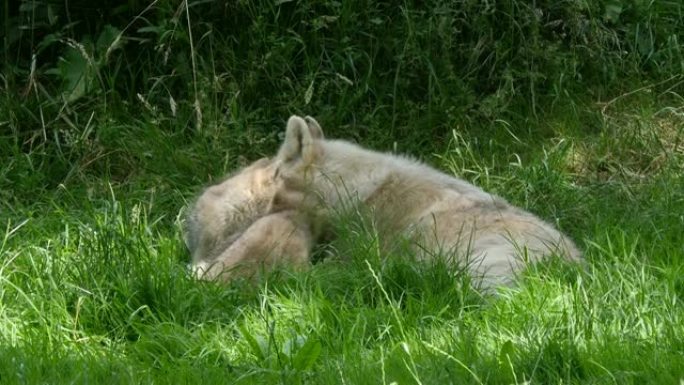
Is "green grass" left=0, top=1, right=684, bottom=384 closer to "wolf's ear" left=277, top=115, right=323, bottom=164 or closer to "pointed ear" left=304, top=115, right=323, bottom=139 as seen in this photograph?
"wolf's ear" left=277, top=115, right=323, bottom=164

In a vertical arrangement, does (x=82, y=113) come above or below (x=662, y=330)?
below

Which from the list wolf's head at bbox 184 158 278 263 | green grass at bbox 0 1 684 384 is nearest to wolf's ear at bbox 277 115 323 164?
wolf's head at bbox 184 158 278 263

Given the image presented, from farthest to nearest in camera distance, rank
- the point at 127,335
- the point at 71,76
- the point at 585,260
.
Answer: the point at 71,76 → the point at 585,260 → the point at 127,335

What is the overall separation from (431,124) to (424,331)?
379 cm

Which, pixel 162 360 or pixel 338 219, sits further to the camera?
pixel 338 219

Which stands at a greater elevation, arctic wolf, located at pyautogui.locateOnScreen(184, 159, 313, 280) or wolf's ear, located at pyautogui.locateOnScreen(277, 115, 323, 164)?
wolf's ear, located at pyautogui.locateOnScreen(277, 115, 323, 164)

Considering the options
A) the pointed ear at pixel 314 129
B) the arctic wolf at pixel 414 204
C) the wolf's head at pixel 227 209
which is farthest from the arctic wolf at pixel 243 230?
the pointed ear at pixel 314 129

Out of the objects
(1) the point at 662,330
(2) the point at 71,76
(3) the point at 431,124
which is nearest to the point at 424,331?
(1) the point at 662,330

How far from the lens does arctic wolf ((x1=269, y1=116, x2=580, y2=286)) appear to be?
632 centimetres

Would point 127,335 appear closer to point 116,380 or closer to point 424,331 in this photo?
point 116,380

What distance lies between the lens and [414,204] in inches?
279

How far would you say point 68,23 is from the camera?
911 centimetres

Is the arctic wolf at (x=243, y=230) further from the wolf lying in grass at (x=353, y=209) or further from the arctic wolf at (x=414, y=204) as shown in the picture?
the arctic wolf at (x=414, y=204)

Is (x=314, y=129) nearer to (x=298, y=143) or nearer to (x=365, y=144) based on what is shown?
(x=298, y=143)
